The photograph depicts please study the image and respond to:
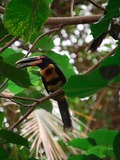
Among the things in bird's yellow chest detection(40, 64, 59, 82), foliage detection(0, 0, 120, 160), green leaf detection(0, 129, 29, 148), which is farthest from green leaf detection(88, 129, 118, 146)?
bird's yellow chest detection(40, 64, 59, 82)

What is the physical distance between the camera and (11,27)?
1030mm

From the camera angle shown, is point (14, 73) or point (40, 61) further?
point (40, 61)

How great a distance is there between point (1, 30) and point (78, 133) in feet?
3.63

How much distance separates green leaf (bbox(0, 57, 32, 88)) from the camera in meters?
1.01

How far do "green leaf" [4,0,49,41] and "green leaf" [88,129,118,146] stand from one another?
326mm

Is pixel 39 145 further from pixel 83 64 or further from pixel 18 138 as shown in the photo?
pixel 83 64

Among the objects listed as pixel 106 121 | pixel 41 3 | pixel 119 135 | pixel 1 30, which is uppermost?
pixel 41 3

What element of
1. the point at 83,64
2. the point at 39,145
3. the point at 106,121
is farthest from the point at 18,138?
the point at 83,64

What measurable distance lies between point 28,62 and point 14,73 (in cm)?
51

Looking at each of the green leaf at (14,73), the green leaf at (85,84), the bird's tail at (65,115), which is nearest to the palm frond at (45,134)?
the bird's tail at (65,115)

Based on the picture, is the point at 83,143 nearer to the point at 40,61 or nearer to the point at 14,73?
the point at 14,73

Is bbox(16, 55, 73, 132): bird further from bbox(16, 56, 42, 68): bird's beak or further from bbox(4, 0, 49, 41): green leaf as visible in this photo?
bbox(4, 0, 49, 41): green leaf

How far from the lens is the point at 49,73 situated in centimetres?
178

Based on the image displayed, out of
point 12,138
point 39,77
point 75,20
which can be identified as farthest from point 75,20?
point 12,138
